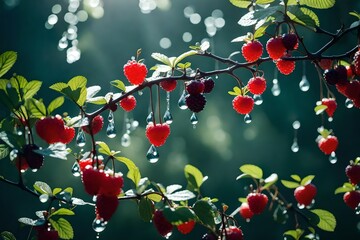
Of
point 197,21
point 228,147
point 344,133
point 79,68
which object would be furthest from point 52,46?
point 344,133

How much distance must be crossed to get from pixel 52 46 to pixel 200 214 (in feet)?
29.2

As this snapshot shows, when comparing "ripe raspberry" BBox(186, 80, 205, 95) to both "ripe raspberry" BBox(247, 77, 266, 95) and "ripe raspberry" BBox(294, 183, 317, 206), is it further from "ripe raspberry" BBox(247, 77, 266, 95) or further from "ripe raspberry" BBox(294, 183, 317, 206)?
"ripe raspberry" BBox(294, 183, 317, 206)

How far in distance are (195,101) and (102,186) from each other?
1.12 ft

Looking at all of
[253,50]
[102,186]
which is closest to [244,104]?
[253,50]

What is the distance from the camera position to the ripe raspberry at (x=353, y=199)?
1.69 m

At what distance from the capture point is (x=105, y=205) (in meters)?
1.25

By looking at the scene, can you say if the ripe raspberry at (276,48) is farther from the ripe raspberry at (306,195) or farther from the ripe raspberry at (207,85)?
the ripe raspberry at (306,195)

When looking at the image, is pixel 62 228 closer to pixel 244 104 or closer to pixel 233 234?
pixel 233 234

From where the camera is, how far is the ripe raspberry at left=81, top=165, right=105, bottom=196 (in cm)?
121

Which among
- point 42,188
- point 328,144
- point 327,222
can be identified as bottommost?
point 327,222

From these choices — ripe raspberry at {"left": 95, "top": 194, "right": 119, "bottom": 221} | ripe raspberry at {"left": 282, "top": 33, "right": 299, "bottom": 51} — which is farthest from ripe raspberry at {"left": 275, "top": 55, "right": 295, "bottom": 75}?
ripe raspberry at {"left": 95, "top": 194, "right": 119, "bottom": 221}

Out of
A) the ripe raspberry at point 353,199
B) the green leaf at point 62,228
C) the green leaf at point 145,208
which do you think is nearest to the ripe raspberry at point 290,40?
the green leaf at point 145,208

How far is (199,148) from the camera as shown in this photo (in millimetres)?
9344

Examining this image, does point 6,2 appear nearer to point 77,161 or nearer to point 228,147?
point 228,147
